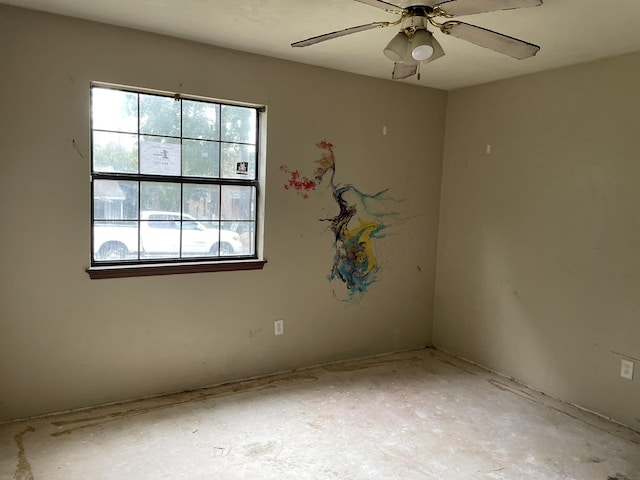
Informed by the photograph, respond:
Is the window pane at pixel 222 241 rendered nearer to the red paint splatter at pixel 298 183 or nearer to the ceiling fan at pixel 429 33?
the red paint splatter at pixel 298 183

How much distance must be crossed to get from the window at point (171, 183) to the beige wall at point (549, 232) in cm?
184

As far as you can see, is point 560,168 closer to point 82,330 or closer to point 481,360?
point 481,360

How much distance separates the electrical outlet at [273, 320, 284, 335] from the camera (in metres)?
3.61

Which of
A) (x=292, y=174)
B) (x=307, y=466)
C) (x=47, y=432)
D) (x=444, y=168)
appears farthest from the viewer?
(x=444, y=168)

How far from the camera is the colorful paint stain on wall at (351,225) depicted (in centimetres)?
366

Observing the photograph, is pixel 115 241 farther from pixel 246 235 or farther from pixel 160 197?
pixel 246 235

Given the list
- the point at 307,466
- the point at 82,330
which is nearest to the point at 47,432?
the point at 82,330

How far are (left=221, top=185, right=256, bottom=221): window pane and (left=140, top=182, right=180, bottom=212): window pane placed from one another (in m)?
0.33

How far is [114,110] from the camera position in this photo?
294 centimetres

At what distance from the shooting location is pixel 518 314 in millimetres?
3672

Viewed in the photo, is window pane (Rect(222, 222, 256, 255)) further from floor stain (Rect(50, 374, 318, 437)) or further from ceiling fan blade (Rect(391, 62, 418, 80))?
ceiling fan blade (Rect(391, 62, 418, 80))

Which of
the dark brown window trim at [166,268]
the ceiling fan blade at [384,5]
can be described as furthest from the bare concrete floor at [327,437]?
the ceiling fan blade at [384,5]

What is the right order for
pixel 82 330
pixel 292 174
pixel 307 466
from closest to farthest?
pixel 307 466 → pixel 82 330 → pixel 292 174

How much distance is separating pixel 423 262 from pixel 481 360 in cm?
96
